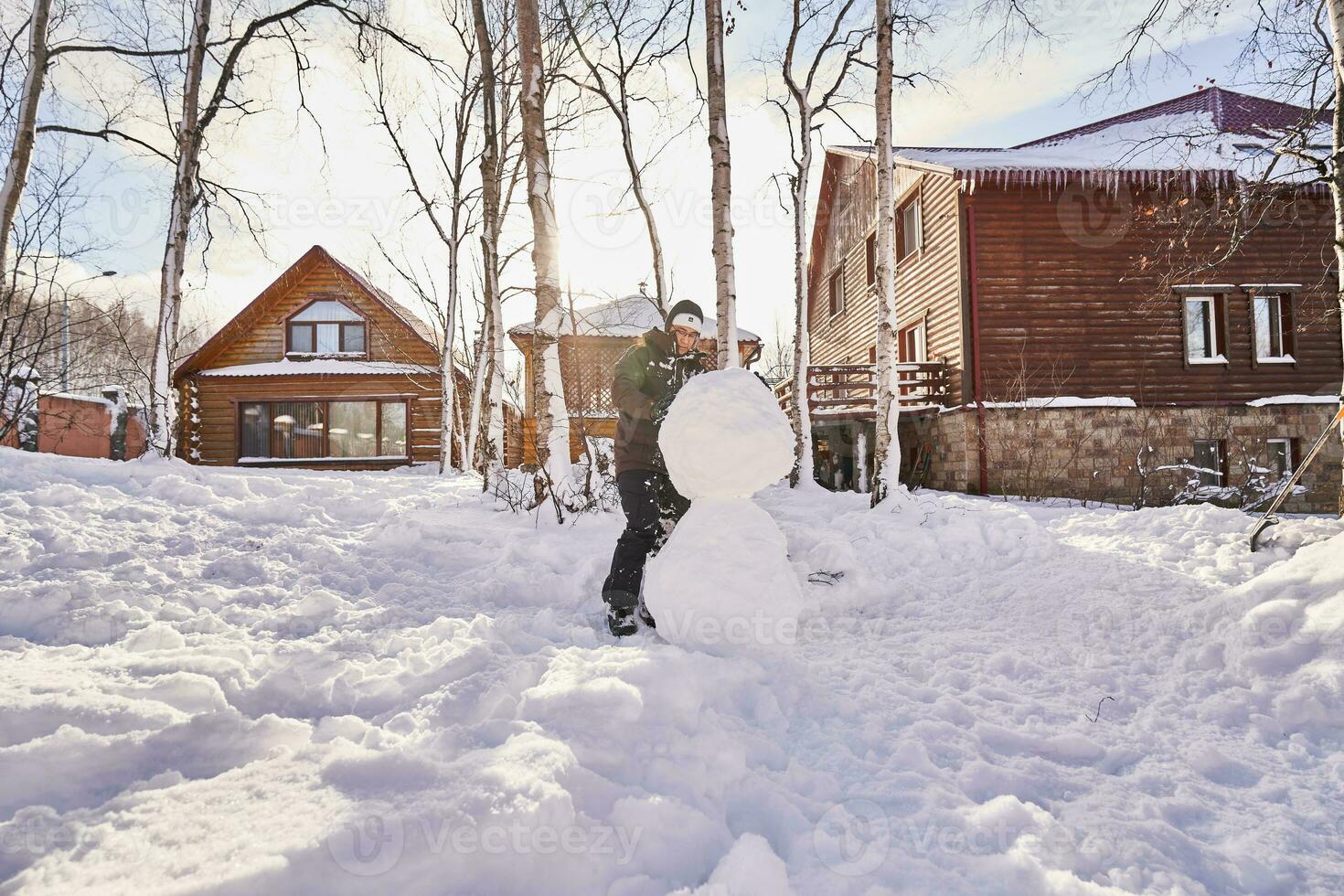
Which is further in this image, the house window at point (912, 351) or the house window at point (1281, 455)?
the house window at point (912, 351)

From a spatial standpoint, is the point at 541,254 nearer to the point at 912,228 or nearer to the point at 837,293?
the point at 912,228

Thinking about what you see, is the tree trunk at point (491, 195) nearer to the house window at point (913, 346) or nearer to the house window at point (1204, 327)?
the house window at point (913, 346)

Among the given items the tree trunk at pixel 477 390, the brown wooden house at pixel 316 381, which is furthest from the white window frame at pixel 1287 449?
the brown wooden house at pixel 316 381

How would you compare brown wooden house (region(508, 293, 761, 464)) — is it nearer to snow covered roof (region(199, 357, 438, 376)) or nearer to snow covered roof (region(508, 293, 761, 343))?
snow covered roof (region(508, 293, 761, 343))

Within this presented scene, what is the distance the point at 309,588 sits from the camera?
9.92ft

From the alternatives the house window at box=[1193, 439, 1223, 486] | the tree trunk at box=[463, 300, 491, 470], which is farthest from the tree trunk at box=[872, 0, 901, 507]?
the house window at box=[1193, 439, 1223, 486]

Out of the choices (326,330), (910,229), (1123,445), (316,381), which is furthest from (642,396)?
(326,330)

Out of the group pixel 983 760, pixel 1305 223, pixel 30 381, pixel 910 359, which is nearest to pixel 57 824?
pixel 983 760

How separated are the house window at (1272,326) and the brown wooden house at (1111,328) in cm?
3

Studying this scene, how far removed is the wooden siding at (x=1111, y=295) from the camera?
10555mm

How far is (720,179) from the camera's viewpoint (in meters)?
6.16

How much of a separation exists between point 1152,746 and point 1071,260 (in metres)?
11.1

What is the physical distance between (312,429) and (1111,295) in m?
17.6

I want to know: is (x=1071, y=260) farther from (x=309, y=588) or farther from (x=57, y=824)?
(x=57, y=824)
